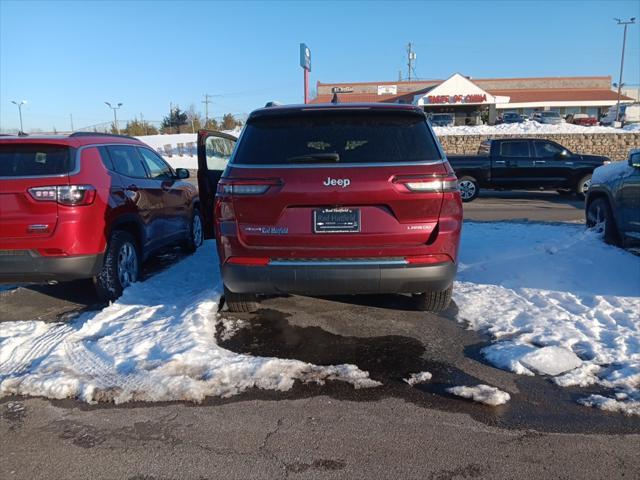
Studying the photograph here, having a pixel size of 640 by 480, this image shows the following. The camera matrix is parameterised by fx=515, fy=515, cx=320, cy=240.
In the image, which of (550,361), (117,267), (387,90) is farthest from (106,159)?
(387,90)

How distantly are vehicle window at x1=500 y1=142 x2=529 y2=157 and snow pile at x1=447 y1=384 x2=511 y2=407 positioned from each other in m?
12.7

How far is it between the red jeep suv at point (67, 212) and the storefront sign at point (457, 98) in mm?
43545

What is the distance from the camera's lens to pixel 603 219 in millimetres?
7578

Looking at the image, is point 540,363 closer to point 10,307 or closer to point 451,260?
point 451,260

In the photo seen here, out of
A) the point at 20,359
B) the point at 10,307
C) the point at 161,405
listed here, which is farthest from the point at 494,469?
the point at 10,307

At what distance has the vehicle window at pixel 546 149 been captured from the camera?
14.8m

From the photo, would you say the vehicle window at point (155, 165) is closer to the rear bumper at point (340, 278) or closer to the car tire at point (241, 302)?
the car tire at point (241, 302)

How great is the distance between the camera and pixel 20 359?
3863mm

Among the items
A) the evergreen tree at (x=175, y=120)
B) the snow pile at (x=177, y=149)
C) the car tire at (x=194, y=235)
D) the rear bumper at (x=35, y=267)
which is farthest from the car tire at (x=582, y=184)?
the evergreen tree at (x=175, y=120)

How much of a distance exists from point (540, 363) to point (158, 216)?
4.71 metres

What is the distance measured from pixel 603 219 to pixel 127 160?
261 inches

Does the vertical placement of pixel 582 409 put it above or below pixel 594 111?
below

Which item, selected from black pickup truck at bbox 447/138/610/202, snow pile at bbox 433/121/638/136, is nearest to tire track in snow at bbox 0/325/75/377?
black pickup truck at bbox 447/138/610/202

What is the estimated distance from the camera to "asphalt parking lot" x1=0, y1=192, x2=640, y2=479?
2.62 meters
